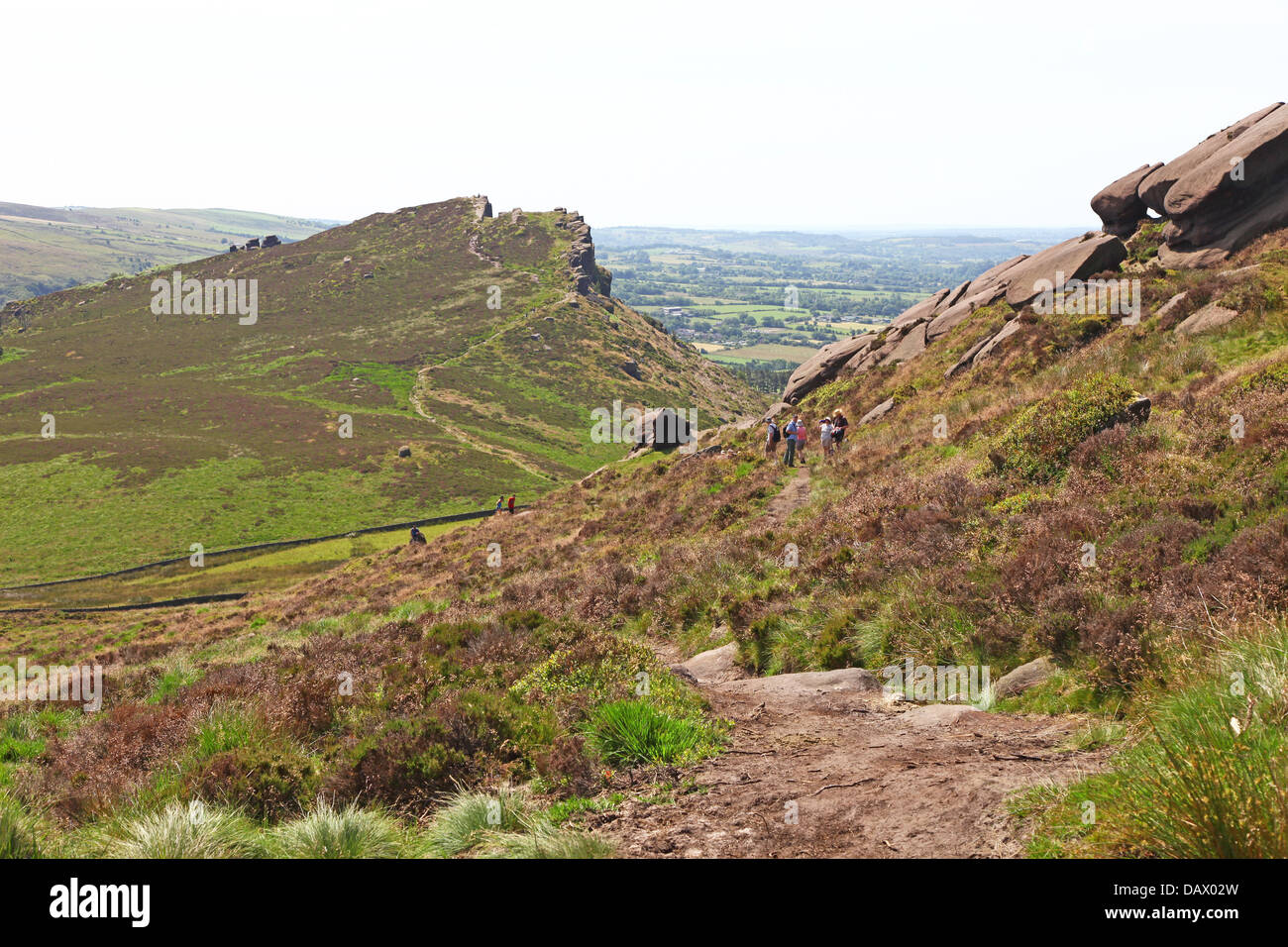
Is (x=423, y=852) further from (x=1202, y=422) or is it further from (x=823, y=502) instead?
(x=823, y=502)

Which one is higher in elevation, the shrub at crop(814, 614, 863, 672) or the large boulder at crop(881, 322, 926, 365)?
the large boulder at crop(881, 322, 926, 365)

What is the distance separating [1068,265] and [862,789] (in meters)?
32.0

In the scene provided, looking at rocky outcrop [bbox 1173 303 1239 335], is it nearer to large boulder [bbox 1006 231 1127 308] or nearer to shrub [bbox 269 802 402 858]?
large boulder [bbox 1006 231 1127 308]

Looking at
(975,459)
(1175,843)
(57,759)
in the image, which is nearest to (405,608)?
(57,759)

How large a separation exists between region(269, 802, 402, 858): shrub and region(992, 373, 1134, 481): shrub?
12.7m

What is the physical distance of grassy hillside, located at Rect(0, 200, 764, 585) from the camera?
8969 centimetres

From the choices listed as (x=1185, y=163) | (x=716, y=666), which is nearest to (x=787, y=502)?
(x=716, y=666)

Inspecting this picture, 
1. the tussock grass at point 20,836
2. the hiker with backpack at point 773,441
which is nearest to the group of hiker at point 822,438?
the hiker with backpack at point 773,441

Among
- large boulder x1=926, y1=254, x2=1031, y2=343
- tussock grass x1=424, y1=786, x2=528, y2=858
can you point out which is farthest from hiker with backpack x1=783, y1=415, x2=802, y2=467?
tussock grass x1=424, y1=786, x2=528, y2=858

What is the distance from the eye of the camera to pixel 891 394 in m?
31.3

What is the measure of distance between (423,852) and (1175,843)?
4.84 meters

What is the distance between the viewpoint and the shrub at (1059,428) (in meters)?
13.8

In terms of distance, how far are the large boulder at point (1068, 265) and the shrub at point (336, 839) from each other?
33.2 m

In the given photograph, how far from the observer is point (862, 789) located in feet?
19.7
